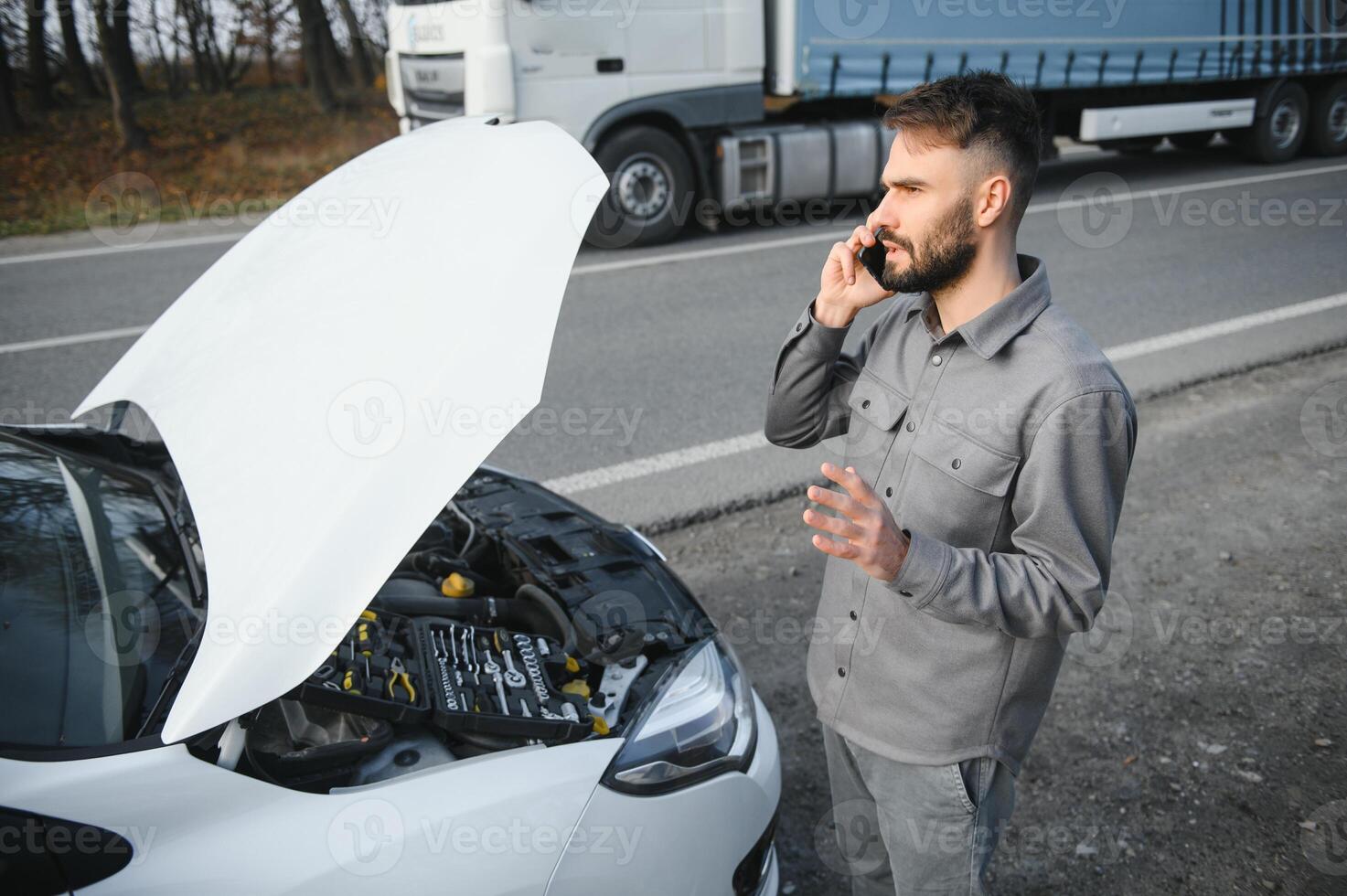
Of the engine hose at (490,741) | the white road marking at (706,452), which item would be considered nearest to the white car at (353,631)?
the engine hose at (490,741)

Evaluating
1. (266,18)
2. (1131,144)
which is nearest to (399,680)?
(1131,144)

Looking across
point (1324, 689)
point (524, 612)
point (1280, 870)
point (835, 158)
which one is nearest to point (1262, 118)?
point (835, 158)

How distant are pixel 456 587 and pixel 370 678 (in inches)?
22.3

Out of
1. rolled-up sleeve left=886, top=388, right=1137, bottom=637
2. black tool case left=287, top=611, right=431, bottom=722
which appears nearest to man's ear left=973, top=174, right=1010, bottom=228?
rolled-up sleeve left=886, top=388, right=1137, bottom=637

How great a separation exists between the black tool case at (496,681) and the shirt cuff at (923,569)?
0.72 metres

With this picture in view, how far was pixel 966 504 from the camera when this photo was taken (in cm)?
173

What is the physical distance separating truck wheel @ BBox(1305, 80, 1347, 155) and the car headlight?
15.0 meters

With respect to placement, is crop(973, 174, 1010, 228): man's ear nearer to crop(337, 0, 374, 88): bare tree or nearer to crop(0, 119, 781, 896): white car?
crop(0, 119, 781, 896): white car

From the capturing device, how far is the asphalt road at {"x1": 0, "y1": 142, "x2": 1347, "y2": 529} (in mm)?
4684

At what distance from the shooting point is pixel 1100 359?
5.49ft

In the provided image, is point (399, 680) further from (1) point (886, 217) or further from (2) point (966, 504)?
(1) point (886, 217)

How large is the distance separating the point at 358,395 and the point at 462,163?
616 mm

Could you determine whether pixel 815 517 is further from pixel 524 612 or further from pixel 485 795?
pixel 524 612

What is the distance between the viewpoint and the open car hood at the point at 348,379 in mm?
1432
